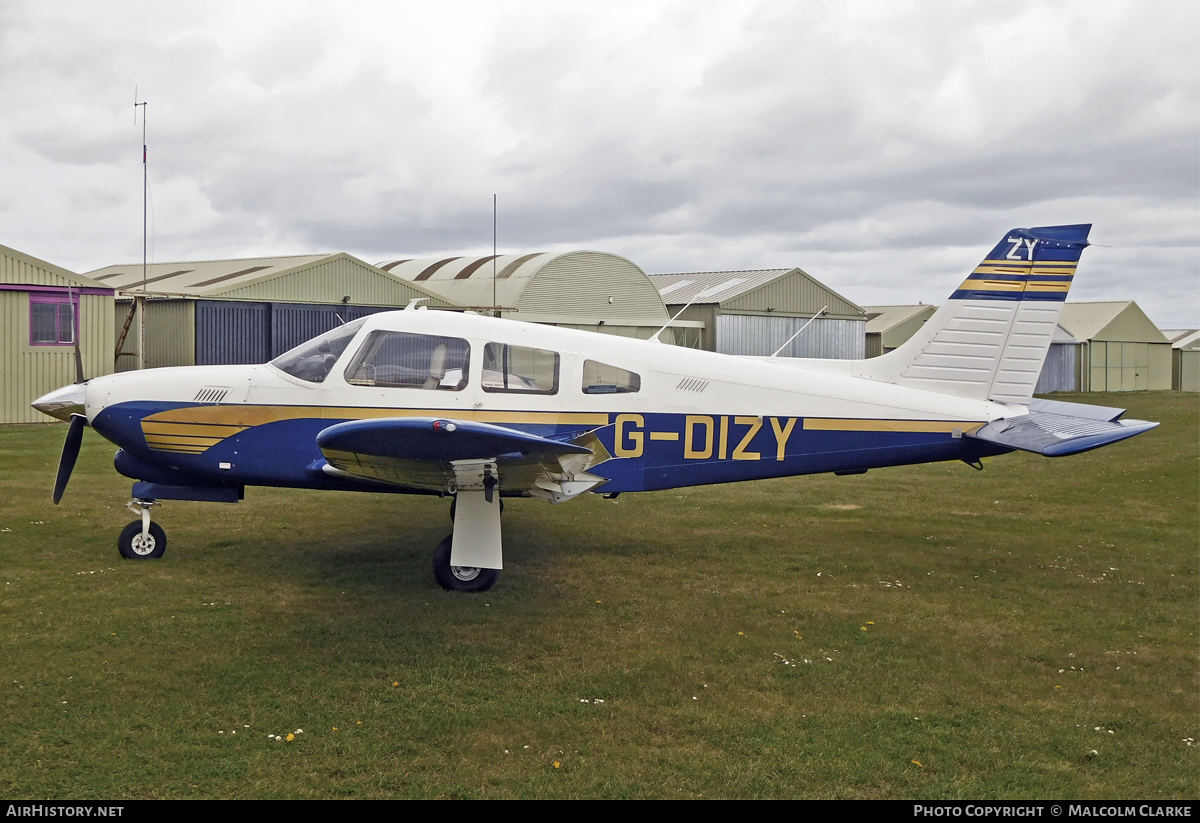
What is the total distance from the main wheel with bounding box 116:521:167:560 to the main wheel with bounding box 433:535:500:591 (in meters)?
2.73

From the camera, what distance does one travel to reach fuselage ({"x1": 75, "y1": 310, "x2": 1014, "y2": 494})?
319 inches

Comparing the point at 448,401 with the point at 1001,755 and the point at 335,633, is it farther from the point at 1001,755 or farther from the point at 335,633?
the point at 1001,755

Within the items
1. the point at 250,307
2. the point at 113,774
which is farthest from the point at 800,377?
the point at 250,307

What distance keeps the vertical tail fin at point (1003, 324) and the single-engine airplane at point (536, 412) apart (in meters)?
0.02

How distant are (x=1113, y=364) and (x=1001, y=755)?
4700 centimetres

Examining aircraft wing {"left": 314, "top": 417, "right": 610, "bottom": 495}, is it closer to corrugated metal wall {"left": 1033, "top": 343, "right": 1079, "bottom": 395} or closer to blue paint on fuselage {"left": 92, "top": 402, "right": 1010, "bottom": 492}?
blue paint on fuselage {"left": 92, "top": 402, "right": 1010, "bottom": 492}

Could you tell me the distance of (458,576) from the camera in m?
7.82

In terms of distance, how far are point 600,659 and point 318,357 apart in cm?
373

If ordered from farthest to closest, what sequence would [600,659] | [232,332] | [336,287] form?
[336,287]
[232,332]
[600,659]

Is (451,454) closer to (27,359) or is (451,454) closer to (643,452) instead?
(643,452)

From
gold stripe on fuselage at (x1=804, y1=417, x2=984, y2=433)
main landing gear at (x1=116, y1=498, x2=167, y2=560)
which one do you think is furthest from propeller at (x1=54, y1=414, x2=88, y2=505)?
gold stripe on fuselage at (x1=804, y1=417, x2=984, y2=433)

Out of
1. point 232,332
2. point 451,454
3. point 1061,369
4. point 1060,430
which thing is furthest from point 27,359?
point 1061,369

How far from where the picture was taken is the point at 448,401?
8.09 metres

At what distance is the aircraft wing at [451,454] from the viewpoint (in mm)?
6168
